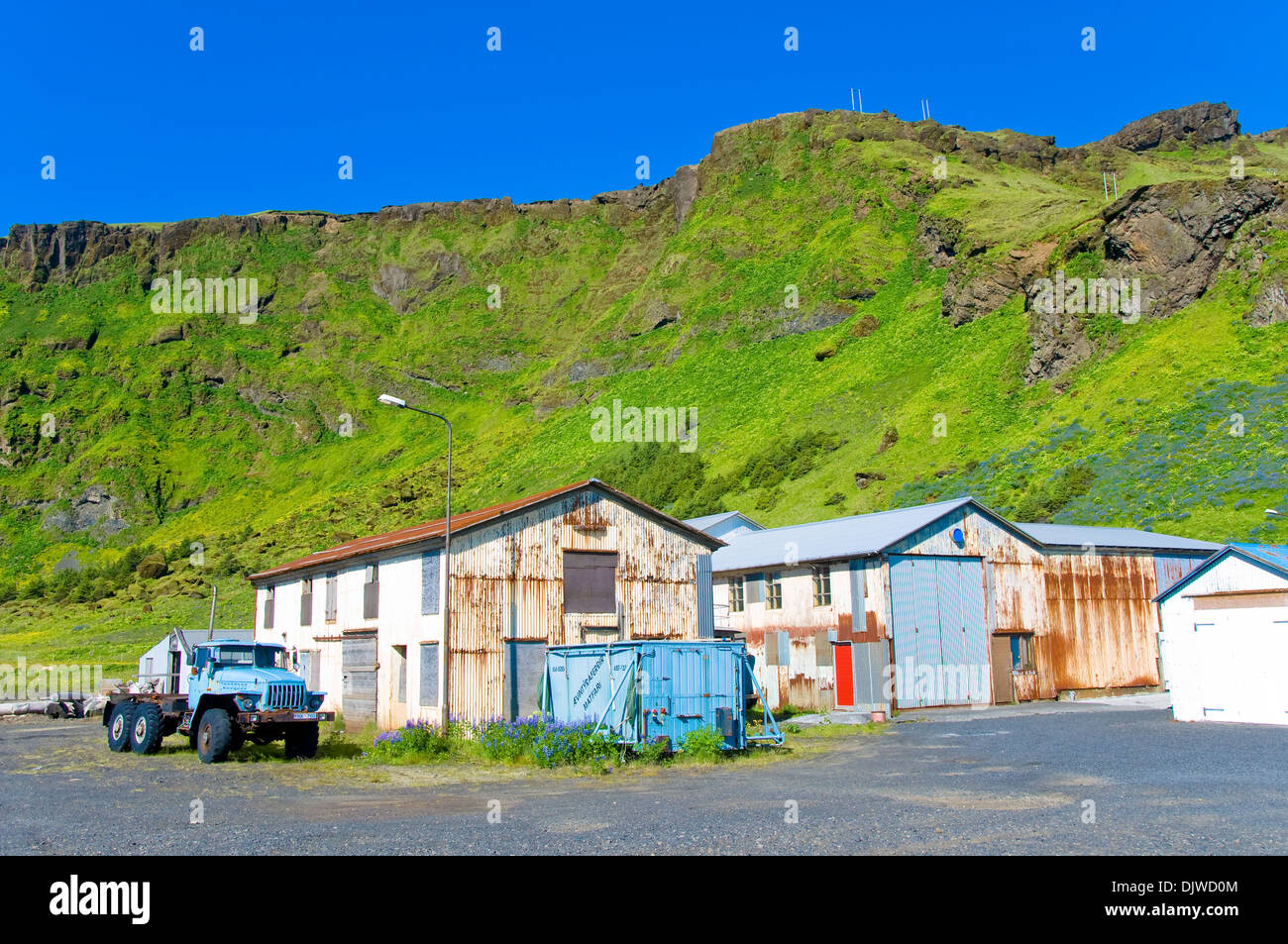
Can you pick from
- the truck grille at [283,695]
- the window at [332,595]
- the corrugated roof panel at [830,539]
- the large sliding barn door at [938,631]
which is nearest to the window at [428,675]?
the truck grille at [283,695]

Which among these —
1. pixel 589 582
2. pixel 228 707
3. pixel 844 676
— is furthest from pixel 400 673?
pixel 844 676

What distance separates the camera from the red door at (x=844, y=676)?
31.8 metres

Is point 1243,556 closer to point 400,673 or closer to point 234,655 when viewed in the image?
point 400,673

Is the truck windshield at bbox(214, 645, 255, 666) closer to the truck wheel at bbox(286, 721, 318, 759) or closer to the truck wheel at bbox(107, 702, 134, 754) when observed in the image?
the truck wheel at bbox(286, 721, 318, 759)

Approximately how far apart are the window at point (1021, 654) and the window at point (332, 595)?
22662 mm

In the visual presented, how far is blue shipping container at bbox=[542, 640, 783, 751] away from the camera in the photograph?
68.6 feet

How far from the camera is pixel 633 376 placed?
102 m

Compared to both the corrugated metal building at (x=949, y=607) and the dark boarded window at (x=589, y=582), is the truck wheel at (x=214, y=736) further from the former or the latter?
the corrugated metal building at (x=949, y=607)

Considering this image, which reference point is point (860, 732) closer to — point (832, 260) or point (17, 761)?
point (17, 761)

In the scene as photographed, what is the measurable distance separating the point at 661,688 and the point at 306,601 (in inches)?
644

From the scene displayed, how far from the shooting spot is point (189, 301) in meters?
138

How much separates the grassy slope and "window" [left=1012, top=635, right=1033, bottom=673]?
41.9 feet

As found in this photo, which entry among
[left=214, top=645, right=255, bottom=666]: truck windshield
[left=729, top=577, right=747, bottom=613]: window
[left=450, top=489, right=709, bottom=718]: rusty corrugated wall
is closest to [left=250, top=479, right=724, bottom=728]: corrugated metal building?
[left=450, top=489, right=709, bottom=718]: rusty corrugated wall

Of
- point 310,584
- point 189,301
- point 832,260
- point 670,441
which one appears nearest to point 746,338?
point 832,260
